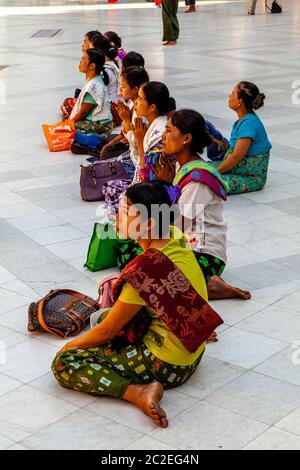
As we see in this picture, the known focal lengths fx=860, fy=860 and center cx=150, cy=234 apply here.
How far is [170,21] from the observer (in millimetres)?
17312

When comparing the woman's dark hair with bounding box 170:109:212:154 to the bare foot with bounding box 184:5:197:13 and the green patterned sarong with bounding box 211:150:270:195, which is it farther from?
the bare foot with bounding box 184:5:197:13

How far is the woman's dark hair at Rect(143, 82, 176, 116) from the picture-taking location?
20.2 ft

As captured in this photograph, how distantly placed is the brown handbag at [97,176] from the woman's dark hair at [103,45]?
2.83m

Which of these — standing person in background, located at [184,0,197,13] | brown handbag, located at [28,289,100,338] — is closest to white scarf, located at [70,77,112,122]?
brown handbag, located at [28,289,100,338]

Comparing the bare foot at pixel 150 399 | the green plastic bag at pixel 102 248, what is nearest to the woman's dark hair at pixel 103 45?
the green plastic bag at pixel 102 248

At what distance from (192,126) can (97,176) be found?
2128 mm

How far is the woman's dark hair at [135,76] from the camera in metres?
7.03

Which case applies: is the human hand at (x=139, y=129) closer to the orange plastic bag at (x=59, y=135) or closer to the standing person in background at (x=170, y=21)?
the orange plastic bag at (x=59, y=135)

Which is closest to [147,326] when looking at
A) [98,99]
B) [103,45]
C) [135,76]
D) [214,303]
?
[214,303]

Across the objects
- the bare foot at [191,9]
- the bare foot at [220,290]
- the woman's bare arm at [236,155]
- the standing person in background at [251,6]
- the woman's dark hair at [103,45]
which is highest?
the woman's dark hair at [103,45]

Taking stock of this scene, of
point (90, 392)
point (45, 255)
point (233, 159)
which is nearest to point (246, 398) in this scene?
point (90, 392)

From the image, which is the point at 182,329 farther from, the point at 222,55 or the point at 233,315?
the point at 222,55

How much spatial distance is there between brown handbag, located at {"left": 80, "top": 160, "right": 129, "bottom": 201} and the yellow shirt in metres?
3.18

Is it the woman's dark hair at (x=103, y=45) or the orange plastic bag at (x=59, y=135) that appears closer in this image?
the orange plastic bag at (x=59, y=135)
